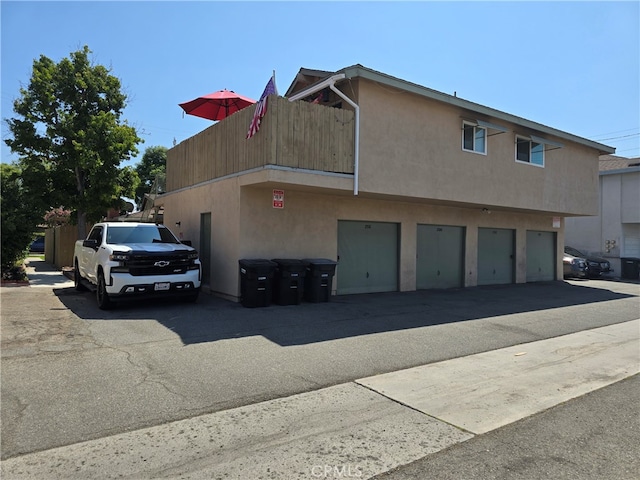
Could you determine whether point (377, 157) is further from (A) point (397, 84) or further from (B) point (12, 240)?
(B) point (12, 240)

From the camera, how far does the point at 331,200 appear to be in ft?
40.5

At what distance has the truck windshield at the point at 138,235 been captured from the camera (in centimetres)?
1045

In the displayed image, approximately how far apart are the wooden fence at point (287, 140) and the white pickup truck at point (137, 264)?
2.45 m

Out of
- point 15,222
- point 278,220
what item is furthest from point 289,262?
point 15,222

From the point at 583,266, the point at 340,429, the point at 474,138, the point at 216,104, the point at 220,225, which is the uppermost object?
the point at 216,104

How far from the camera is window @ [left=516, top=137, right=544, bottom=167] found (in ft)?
50.3

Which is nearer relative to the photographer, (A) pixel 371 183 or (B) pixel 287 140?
(B) pixel 287 140

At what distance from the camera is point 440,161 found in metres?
12.7

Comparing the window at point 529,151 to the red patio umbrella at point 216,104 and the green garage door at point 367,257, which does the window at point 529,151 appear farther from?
the red patio umbrella at point 216,104

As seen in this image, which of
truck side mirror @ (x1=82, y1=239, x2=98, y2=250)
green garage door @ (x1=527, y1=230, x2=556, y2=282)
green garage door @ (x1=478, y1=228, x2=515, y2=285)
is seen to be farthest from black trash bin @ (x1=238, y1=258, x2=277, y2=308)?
green garage door @ (x1=527, y1=230, x2=556, y2=282)

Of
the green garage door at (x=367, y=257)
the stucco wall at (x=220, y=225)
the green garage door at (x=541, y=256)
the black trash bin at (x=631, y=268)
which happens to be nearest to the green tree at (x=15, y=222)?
the stucco wall at (x=220, y=225)

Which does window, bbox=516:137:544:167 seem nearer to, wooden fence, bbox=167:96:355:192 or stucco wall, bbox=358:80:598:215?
stucco wall, bbox=358:80:598:215

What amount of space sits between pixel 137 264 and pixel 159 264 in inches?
17.4

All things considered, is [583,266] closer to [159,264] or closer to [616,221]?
[616,221]
